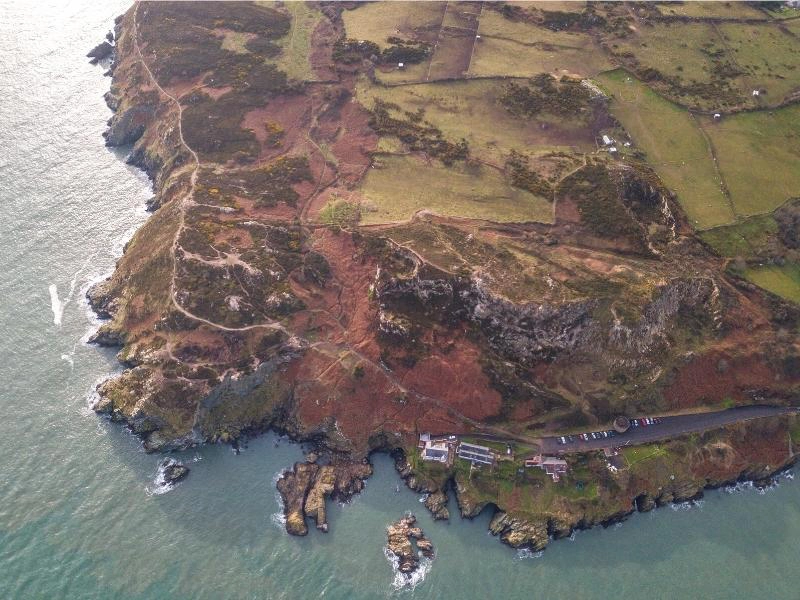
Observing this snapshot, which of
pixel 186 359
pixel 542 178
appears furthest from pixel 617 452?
pixel 186 359

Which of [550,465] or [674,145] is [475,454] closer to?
[550,465]

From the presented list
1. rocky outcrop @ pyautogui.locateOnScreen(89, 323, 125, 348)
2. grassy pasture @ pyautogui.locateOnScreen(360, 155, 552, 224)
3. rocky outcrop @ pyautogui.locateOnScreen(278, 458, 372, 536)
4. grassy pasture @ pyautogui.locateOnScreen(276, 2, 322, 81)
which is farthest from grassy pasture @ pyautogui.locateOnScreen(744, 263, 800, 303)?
rocky outcrop @ pyautogui.locateOnScreen(89, 323, 125, 348)

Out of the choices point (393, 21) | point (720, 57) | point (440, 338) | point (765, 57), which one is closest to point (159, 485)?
point (440, 338)

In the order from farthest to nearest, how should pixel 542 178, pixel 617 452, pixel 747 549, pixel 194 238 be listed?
pixel 542 178 < pixel 194 238 < pixel 617 452 < pixel 747 549

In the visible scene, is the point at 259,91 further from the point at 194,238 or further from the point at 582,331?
the point at 582,331

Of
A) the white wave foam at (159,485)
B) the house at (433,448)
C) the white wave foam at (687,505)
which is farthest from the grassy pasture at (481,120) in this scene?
the white wave foam at (159,485)

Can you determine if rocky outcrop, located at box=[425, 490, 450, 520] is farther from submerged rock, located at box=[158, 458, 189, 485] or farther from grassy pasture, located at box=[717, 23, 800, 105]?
grassy pasture, located at box=[717, 23, 800, 105]

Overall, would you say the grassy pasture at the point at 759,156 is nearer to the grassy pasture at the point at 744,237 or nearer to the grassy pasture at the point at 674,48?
the grassy pasture at the point at 744,237

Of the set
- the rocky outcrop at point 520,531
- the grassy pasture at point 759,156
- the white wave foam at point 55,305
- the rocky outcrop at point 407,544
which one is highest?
the white wave foam at point 55,305
